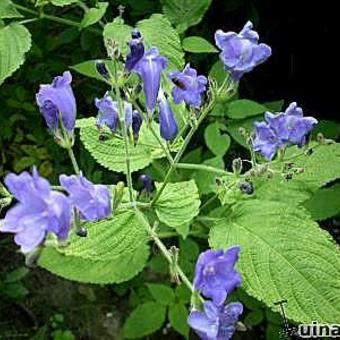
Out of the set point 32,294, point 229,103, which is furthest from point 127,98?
point 32,294

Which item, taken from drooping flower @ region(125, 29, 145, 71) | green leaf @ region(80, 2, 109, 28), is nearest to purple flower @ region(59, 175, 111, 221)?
drooping flower @ region(125, 29, 145, 71)

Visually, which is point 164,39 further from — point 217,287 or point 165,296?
point 217,287

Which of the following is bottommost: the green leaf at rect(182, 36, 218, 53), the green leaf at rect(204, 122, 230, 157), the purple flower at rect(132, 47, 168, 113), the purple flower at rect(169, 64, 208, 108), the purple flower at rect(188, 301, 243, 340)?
the green leaf at rect(204, 122, 230, 157)

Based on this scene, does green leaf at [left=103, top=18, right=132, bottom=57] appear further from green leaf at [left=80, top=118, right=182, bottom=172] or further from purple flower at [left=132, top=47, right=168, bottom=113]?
purple flower at [left=132, top=47, right=168, bottom=113]

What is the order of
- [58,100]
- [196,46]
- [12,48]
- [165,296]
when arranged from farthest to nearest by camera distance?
1. [165,296]
2. [196,46]
3. [12,48]
4. [58,100]

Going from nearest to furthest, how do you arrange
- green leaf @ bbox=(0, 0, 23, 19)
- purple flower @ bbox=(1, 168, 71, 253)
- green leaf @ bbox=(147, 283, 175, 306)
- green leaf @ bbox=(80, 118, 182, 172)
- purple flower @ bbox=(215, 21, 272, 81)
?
purple flower @ bbox=(1, 168, 71, 253) → purple flower @ bbox=(215, 21, 272, 81) → green leaf @ bbox=(80, 118, 182, 172) → green leaf @ bbox=(0, 0, 23, 19) → green leaf @ bbox=(147, 283, 175, 306)

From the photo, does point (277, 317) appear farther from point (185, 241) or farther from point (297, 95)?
point (297, 95)

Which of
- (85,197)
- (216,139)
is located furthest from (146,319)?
(85,197)
